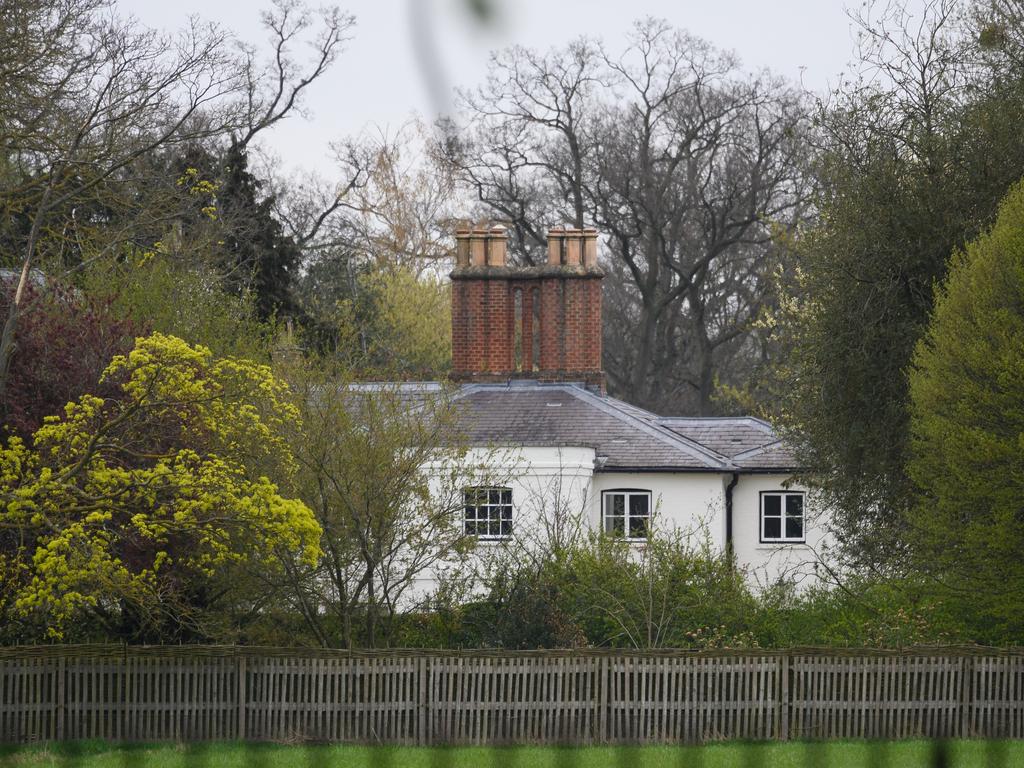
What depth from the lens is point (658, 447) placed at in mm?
29938

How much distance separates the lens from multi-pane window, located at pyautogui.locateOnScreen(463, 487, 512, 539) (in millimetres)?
20938

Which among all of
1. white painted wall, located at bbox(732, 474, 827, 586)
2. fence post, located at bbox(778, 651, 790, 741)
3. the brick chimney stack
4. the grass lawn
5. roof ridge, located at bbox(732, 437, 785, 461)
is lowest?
the grass lawn

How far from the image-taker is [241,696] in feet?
60.8

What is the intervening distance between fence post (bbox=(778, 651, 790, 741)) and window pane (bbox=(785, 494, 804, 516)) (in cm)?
1214

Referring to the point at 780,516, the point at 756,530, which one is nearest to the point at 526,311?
the point at 756,530

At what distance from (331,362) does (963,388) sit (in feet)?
Answer: 29.9

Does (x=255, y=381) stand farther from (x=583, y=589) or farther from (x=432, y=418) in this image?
(x=583, y=589)

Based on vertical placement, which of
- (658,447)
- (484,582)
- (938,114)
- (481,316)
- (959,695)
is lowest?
(959,695)

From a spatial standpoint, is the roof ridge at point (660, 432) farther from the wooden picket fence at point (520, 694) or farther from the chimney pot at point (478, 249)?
the wooden picket fence at point (520, 694)

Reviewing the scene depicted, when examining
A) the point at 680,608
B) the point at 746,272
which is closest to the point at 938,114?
the point at 680,608

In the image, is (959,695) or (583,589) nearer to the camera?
(959,695)

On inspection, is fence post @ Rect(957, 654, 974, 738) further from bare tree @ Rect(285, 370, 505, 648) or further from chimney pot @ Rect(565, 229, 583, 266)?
chimney pot @ Rect(565, 229, 583, 266)

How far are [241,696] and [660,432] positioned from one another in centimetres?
1419

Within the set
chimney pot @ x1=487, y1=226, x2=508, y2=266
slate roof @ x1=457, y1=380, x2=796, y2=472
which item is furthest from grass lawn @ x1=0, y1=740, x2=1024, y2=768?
chimney pot @ x1=487, y1=226, x2=508, y2=266
